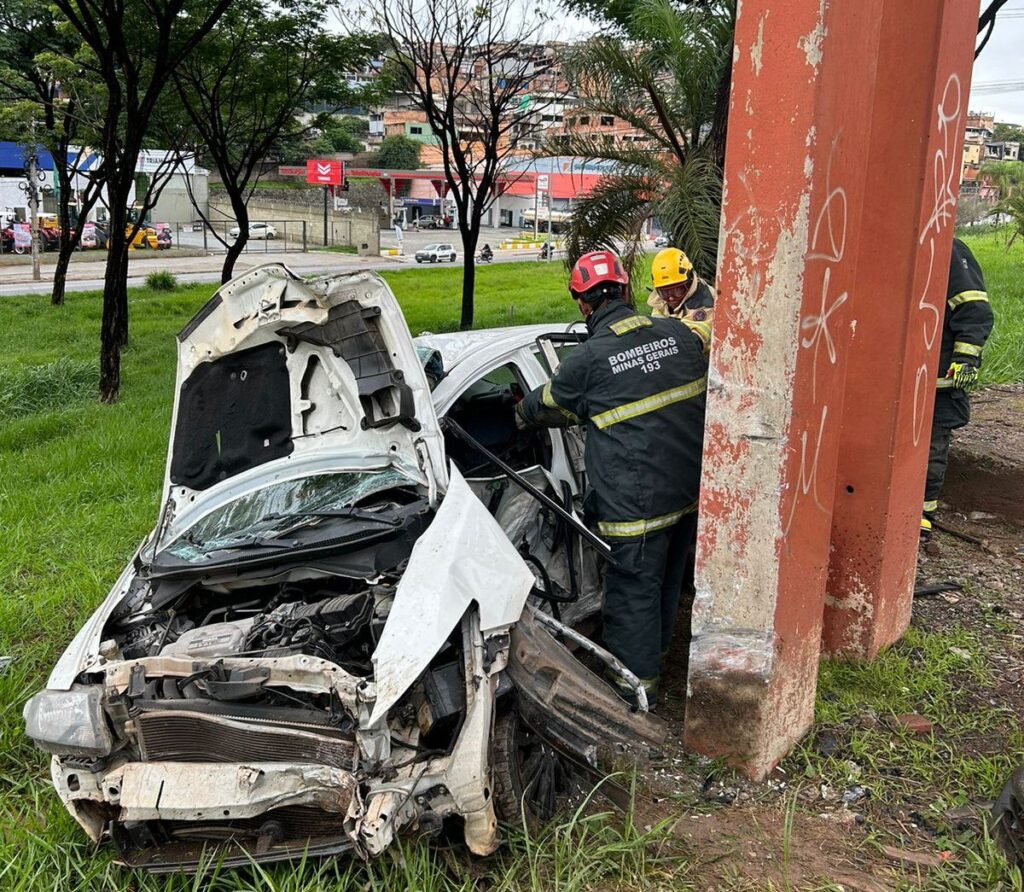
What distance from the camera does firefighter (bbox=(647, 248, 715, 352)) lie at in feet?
14.7

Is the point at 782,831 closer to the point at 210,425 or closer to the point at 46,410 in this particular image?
the point at 210,425

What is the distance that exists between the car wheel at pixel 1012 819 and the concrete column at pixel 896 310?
1.13 metres

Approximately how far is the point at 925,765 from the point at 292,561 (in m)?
2.45

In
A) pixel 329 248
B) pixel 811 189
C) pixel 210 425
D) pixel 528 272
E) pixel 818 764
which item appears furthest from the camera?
pixel 329 248

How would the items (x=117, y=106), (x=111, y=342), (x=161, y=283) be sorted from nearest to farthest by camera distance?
(x=111, y=342) < (x=117, y=106) < (x=161, y=283)

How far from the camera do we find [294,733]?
2736 millimetres

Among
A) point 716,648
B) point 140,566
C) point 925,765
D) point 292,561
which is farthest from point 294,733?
point 925,765

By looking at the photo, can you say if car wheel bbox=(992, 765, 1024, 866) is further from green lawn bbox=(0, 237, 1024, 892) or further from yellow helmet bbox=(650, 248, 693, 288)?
yellow helmet bbox=(650, 248, 693, 288)

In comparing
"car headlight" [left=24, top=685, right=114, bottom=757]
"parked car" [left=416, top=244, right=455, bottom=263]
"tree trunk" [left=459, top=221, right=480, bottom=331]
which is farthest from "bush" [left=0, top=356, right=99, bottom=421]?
"parked car" [left=416, top=244, right=455, bottom=263]

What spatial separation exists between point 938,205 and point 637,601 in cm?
216

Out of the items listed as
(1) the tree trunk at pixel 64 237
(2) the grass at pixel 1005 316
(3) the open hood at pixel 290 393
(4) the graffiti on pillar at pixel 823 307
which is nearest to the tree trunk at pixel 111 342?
(3) the open hood at pixel 290 393

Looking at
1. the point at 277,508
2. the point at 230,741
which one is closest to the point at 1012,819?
the point at 230,741

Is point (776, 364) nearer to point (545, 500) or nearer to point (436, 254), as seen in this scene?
point (545, 500)

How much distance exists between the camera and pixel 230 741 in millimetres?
2775
